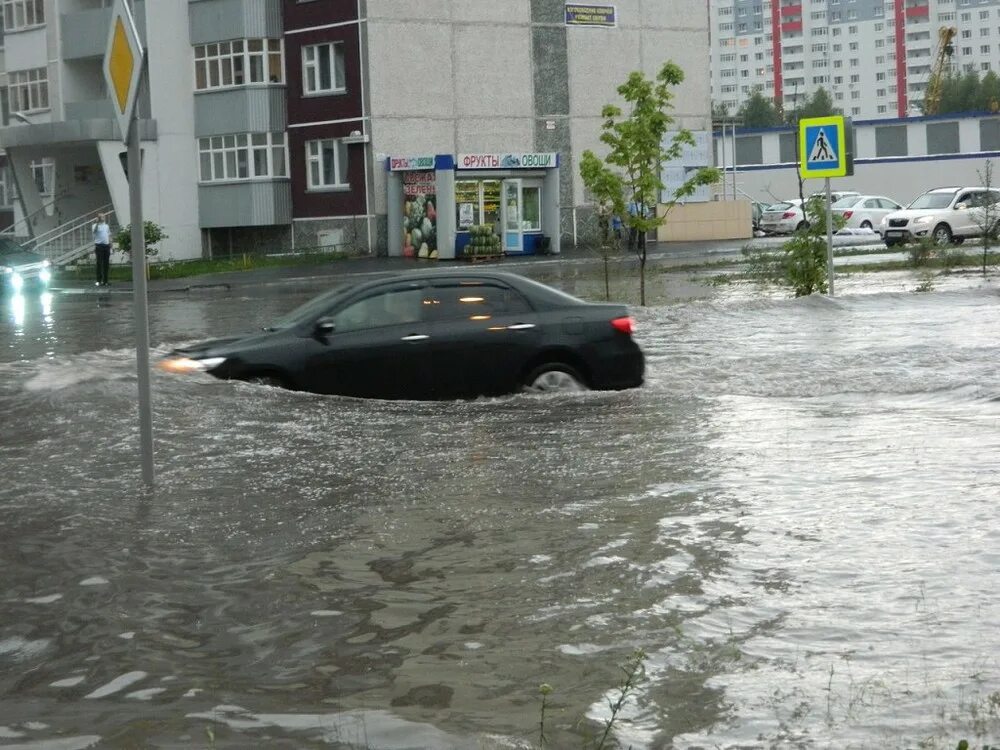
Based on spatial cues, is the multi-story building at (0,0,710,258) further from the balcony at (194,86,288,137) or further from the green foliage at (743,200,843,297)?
the green foliage at (743,200,843,297)

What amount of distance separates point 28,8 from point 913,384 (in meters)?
52.7

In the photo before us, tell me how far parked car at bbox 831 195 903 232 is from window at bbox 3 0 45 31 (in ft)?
101

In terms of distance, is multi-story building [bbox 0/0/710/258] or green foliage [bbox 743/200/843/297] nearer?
green foliage [bbox 743/200/843/297]

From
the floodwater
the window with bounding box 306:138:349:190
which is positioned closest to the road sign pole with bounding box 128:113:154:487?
the floodwater

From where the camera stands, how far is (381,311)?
1452 centimetres

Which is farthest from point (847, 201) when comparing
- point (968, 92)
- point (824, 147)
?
point (968, 92)

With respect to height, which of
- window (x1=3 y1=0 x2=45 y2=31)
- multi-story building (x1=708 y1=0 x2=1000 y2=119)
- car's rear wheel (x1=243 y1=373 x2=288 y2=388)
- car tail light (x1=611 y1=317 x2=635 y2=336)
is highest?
multi-story building (x1=708 y1=0 x2=1000 y2=119)

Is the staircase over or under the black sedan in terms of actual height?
over

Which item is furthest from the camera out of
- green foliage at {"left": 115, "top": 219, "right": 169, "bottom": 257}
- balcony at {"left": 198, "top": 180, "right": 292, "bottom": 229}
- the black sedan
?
balcony at {"left": 198, "top": 180, "right": 292, "bottom": 229}

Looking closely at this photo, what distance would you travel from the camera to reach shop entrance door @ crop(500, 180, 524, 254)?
5253 cm

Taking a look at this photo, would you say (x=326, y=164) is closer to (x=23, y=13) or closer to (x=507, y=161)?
(x=507, y=161)

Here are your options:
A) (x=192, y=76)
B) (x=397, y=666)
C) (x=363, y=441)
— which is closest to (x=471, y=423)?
(x=363, y=441)

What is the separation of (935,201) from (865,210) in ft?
28.6

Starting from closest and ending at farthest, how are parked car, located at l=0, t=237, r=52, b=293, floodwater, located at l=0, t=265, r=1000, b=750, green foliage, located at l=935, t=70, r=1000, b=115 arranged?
floodwater, located at l=0, t=265, r=1000, b=750, parked car, located at l=0, t=237, r=52, b=293, green foliage, located at l=935, t=70, r=1000, b=115
